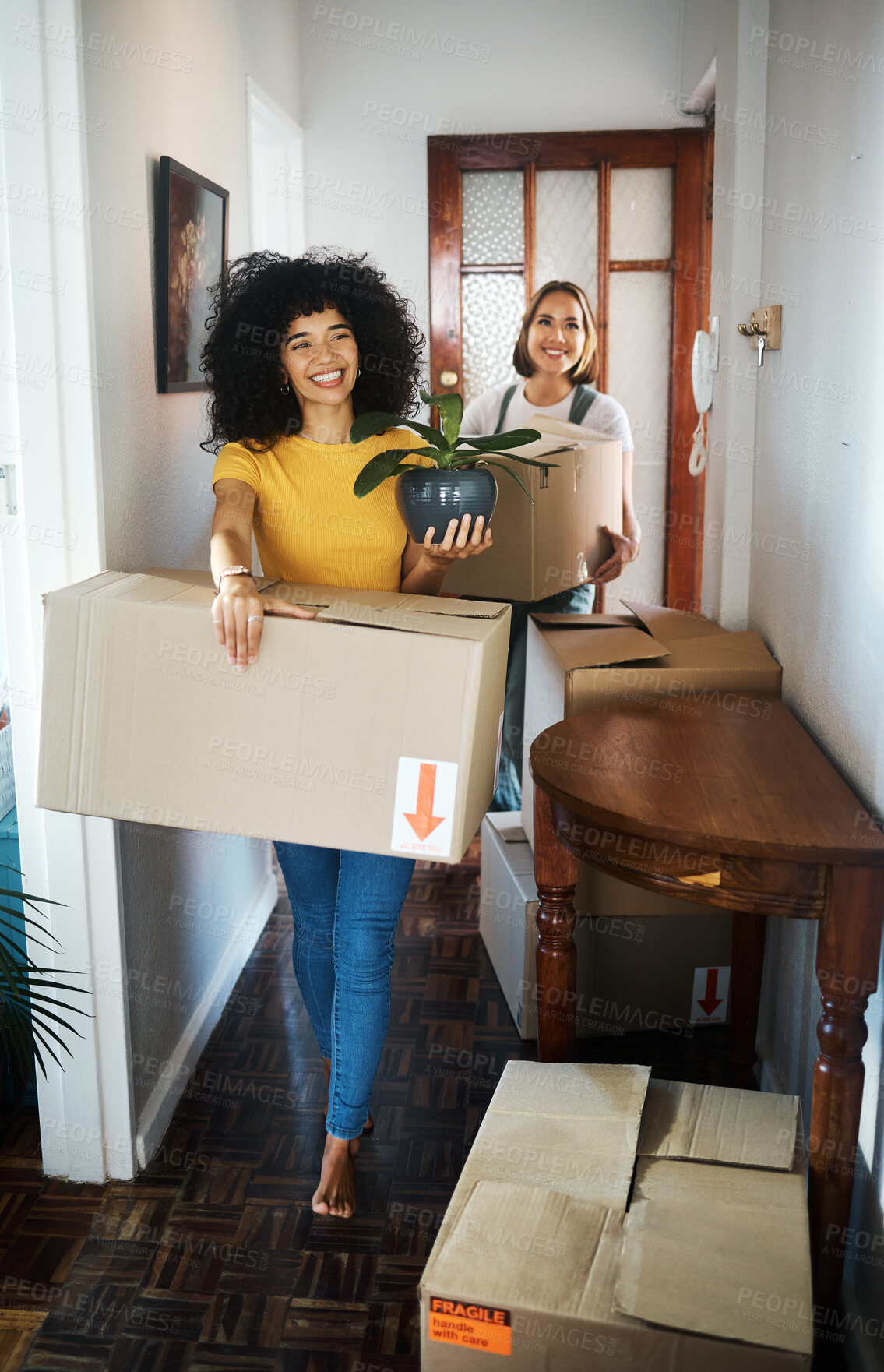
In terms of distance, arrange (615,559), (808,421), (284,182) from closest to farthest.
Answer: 1. (808,421)
2. (615,559)
3. (284,182)

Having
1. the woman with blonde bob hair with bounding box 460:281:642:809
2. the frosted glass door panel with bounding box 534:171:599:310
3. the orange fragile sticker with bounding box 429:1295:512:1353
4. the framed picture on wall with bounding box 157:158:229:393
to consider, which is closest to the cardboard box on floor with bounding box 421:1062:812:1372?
A: the orange fragile sticker with bounding box 429:1295:512:1353

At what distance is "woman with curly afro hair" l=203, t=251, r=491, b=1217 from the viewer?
1695 mm

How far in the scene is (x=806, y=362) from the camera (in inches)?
70.6

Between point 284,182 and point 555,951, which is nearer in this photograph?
point 555,951

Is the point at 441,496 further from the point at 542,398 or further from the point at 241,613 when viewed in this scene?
the point at 542,398

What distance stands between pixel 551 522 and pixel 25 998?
50.3 inches

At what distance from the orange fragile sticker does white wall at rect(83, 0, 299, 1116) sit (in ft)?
2.67

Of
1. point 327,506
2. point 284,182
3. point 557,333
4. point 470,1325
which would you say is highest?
point 284,182

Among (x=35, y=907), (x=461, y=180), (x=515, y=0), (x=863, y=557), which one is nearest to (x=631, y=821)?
(x=863, y=557)

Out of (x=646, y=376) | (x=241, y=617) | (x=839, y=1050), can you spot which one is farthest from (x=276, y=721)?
(x=646, y=376)

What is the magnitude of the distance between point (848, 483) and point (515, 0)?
289 centimetres

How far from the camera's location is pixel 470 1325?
118 centimetres

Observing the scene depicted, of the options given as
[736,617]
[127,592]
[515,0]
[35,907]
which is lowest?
[35,907]

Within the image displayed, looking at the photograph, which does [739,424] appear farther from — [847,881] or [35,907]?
[35,907]
